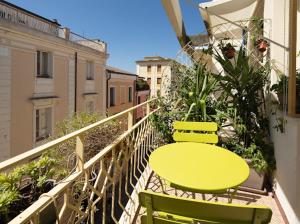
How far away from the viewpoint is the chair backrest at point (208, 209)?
3.16 ft

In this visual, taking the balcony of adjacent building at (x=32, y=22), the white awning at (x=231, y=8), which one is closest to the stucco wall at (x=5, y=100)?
the balcony of adjacent building at (x=32, y=22)

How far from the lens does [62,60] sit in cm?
1201

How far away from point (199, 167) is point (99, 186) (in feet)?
2.73

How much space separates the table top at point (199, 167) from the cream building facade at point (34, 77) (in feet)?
28.2

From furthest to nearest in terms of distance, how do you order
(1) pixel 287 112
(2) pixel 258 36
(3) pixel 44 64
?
(3) pixel 44 64
(2) pixel 258 36
(1) pixel 287 112

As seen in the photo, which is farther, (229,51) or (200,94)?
(229,51)

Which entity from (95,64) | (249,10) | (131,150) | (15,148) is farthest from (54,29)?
(131,150)

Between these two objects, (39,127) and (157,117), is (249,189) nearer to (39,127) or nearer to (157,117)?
(157,117)

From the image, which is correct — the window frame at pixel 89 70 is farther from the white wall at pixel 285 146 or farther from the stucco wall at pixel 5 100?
the white wall at pixel 285 146

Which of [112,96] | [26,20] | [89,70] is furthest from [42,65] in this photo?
[112,96]

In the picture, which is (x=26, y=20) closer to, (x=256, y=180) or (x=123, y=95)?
(x=256, y=180)

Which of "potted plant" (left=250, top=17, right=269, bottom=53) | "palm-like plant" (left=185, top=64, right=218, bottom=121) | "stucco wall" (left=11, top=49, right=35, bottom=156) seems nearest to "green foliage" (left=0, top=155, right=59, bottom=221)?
"palm-like plant" (left=185, top=64, right=218, bottom=121)

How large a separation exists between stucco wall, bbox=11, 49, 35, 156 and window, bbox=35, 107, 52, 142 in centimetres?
52

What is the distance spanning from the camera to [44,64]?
36.9ft
